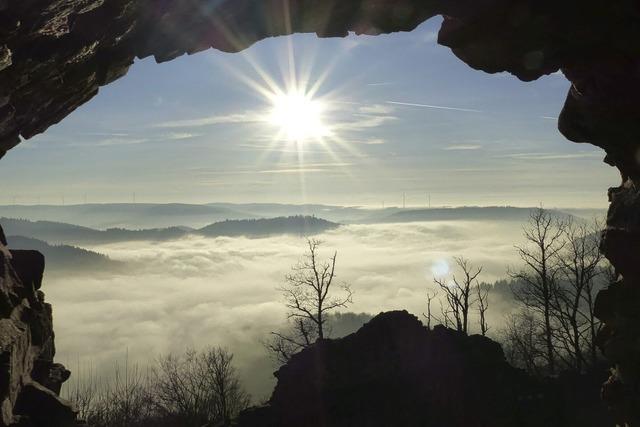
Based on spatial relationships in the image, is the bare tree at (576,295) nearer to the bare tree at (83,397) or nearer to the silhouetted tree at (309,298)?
the silhouetted tree at (309,298)

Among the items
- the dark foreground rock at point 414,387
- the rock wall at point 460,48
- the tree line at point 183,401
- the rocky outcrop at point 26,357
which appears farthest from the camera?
the tree line at point 183,401

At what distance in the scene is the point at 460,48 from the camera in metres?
13.3

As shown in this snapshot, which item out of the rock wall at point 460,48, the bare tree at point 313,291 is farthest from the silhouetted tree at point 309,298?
the rock wall at point 460,48

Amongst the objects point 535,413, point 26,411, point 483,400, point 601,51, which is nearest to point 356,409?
point 483,400

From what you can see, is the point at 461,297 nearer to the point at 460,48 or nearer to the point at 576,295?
the point at 576,295

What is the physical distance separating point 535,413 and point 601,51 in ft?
54.9

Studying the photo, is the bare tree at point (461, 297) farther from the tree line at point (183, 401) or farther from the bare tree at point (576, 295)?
the tree line at point (183, 401)

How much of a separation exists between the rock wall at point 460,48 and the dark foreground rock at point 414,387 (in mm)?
7314

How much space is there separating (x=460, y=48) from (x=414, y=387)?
16.4 meters

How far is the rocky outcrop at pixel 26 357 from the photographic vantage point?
12.9 metres

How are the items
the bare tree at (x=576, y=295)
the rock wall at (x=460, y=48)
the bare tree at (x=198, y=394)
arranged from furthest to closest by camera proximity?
the bare tree at (x=198, y=394) → the bare tree at (x=576, y=295) → the rock wall at (x=460, y=48)

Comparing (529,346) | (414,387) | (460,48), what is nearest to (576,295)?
(529,346)

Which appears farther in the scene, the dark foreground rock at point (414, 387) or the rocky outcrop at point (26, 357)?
the dark foreground rock at point (414, 387)

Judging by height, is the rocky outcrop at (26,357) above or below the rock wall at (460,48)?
below
